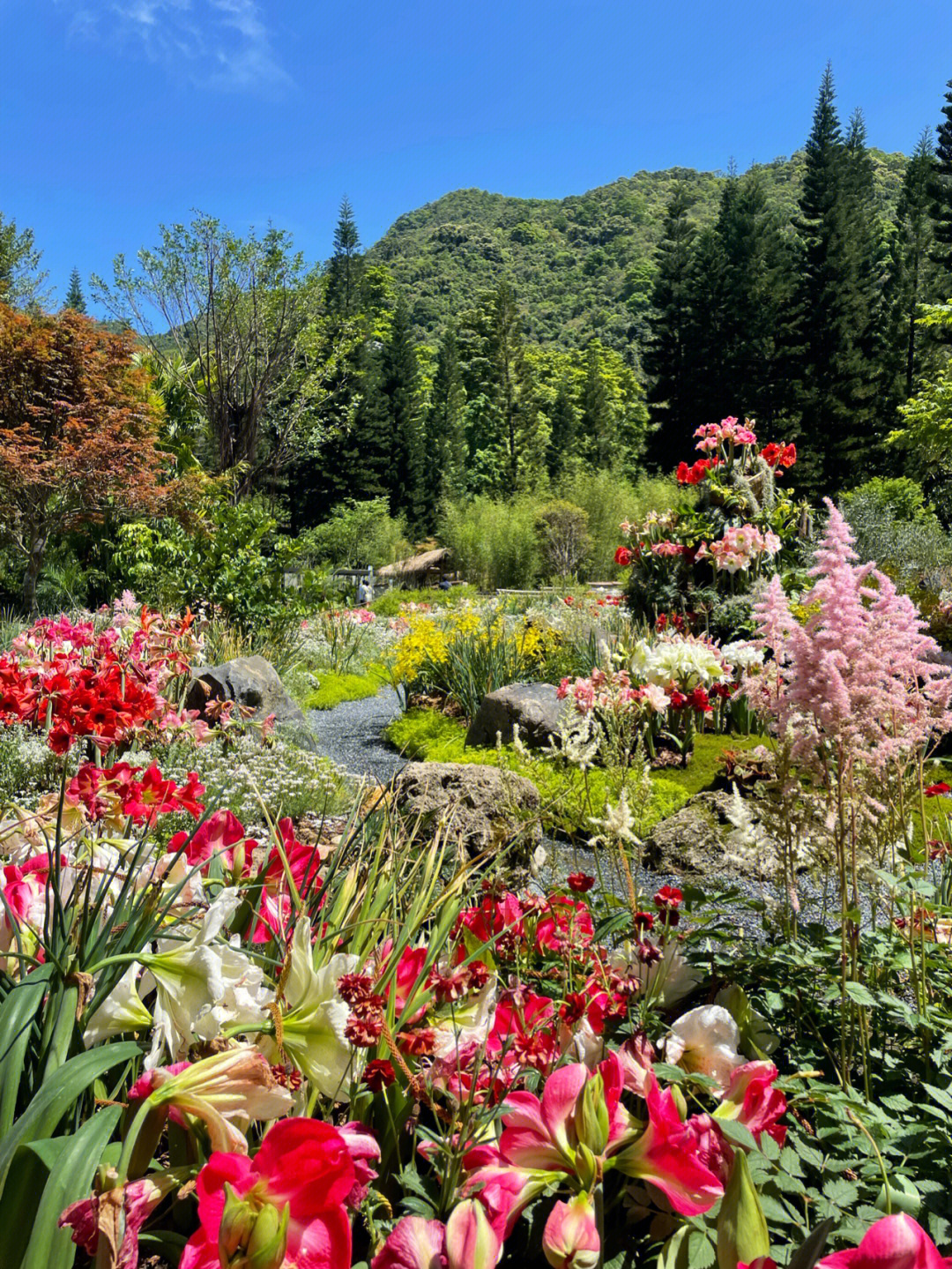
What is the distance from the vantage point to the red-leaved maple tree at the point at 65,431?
11.2 meters

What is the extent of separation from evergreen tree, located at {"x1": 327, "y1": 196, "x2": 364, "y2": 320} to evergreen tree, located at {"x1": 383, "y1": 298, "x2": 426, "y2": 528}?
248cm

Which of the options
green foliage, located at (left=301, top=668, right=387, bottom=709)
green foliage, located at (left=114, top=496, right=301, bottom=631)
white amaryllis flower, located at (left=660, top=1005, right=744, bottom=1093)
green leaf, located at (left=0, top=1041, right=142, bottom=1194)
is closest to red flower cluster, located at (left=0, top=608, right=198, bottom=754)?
green leaf, located at (left=0, top=1041, right=142, bottom=1194)

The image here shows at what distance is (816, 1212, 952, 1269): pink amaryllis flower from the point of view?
2.07 ft

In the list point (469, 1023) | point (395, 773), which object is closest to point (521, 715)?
point (395, 773)

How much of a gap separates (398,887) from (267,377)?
18.6m

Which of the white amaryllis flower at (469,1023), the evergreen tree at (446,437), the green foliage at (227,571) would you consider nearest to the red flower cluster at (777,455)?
the green foliage at (227,571)

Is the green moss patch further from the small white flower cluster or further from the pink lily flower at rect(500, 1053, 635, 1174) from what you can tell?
the pink lily flower at rect(500, 1053, 635, 1174)

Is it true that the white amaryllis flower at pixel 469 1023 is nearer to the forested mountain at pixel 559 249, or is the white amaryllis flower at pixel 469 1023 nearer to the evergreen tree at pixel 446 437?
the evergreen tree at pixel 446 437

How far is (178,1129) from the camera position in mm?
855

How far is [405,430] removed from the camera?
32.2 meters

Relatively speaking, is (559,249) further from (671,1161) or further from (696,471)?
(671,1161)

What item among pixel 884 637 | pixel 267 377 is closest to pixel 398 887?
pixel 884 637

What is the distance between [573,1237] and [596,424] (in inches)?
1452

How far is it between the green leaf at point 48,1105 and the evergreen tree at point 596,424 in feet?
116
